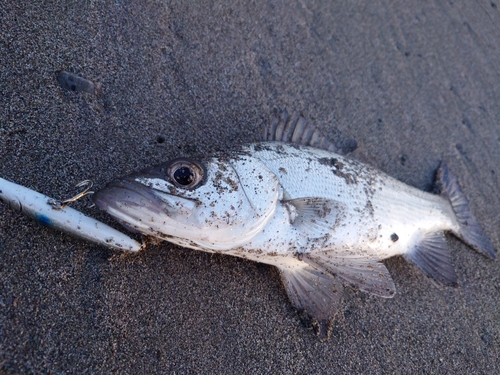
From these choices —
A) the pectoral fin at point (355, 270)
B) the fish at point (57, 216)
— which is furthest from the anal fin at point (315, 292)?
the fish at point (57, 216)

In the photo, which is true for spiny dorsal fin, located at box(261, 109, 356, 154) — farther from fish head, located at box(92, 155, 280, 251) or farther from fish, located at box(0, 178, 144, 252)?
fish, located at box(0, 178, 144, 252)

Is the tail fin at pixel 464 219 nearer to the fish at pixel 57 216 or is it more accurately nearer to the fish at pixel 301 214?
the fish at pixel 301 214

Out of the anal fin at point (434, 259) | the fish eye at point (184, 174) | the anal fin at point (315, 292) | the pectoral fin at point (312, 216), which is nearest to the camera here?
the fish eye at point (184, 174)

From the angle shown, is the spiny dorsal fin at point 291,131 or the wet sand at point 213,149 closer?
the wet sand at point 213,149

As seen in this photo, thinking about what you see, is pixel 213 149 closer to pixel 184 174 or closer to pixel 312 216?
pixel 184 174

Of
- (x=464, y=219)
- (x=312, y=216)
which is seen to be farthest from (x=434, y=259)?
(x=312, y=216)

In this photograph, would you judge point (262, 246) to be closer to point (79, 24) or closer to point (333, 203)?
point (333, 203)
